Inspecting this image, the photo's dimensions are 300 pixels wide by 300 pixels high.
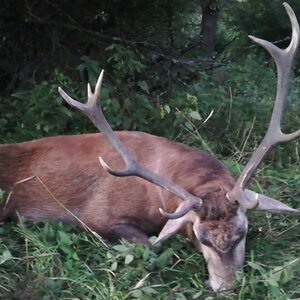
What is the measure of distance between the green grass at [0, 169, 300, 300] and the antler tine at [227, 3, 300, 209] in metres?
0.38

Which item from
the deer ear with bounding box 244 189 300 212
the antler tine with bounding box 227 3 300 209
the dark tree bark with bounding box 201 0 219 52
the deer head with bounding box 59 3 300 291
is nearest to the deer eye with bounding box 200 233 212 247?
the deer head with bounding box 59 3 300 291

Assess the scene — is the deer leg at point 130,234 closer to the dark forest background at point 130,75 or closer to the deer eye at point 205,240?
the deer eye at point 205,240

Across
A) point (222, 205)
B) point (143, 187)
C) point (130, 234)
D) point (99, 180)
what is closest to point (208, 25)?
point (99, 180)

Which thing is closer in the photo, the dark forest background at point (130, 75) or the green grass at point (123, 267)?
the green grass at point (123, 267)

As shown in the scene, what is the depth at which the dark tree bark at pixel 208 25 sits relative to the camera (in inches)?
349

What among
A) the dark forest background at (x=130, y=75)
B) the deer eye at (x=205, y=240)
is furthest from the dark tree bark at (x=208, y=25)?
the deer eye at (x=205, y=240)

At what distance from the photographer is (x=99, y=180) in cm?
570

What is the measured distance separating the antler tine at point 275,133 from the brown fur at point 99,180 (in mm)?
246

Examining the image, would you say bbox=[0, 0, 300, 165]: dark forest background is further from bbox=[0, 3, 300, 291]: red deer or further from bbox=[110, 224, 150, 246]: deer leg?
bbox=[110, 224, 150, 246]: deer leg

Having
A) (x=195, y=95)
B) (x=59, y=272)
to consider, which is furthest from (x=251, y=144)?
(x=59, y=272)

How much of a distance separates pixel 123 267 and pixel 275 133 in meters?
1.18

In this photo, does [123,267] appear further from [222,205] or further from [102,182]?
[102,182]

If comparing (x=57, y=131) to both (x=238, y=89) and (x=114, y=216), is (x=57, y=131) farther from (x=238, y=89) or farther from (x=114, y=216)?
(x=238, y=89)

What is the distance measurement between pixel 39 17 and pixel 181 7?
139cm
